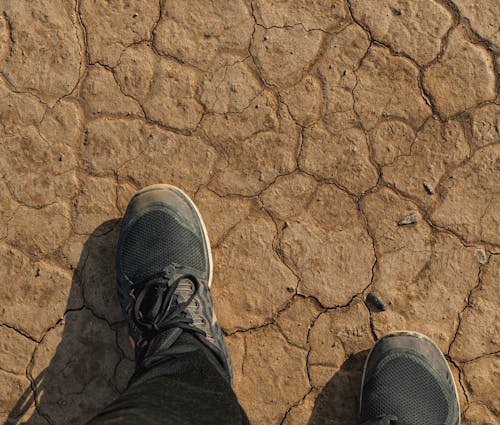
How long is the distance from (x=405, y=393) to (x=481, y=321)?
416 millimetres

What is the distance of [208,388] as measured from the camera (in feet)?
5.13

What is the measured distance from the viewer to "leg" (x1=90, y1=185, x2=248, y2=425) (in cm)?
157

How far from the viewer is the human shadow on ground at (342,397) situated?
199 cm

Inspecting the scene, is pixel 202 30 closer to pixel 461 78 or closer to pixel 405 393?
pixel 461 78

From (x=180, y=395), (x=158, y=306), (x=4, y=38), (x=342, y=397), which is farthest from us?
(x=4, y=38)

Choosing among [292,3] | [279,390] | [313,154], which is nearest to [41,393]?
[279,390]

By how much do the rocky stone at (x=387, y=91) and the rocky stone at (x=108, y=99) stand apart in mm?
918

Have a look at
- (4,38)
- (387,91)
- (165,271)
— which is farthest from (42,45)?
(387,91)

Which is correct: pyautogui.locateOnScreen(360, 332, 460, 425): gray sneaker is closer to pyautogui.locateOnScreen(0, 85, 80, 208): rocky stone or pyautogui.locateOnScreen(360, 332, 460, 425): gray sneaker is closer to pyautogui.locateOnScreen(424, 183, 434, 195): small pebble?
pyautogui.locateOnScreen(424, 183, 434, 195): small pebble

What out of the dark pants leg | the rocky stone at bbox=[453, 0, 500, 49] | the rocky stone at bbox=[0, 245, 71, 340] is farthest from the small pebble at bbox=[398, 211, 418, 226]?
the rocky stone at bbox=[0, 245, 71, 340]

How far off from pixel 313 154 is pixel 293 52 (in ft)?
1.41

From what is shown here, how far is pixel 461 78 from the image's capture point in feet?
6.68

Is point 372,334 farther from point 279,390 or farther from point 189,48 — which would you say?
point 189,48

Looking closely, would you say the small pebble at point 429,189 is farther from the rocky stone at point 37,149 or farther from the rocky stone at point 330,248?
the rocky stone at point 37,149
